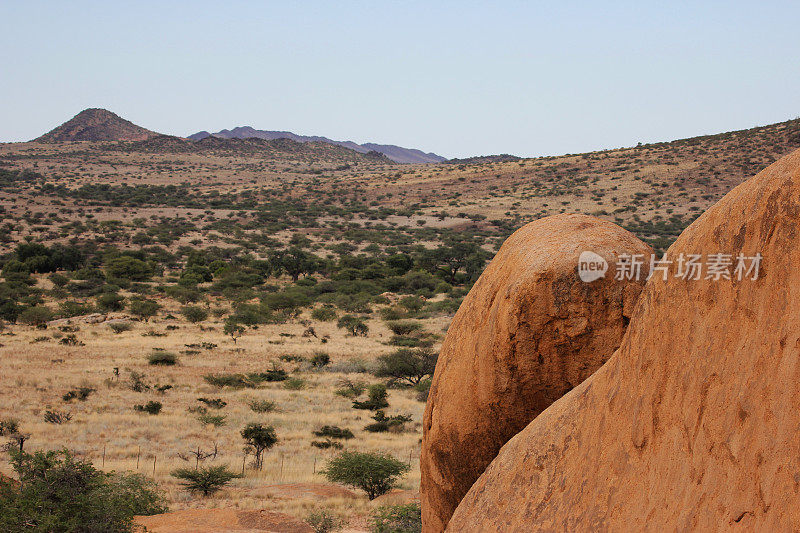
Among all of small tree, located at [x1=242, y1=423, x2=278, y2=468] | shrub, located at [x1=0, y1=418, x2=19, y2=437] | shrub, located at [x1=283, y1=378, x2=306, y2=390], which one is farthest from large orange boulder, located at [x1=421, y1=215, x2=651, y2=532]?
shrub, located at [x1=283, y1=378, x2=306, y2=390]

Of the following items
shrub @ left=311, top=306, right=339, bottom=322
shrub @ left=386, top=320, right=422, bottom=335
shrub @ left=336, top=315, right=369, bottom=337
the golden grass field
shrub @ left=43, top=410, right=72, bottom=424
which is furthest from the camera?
shrub @ left=311, top=306, right=339, bottom=322

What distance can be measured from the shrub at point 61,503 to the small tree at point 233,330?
25437 millimetres

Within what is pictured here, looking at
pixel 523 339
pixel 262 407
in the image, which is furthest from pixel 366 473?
pixel 523 339

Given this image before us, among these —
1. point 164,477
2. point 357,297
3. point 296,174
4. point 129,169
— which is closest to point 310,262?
point 357,297

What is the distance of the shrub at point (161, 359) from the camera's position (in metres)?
30.0

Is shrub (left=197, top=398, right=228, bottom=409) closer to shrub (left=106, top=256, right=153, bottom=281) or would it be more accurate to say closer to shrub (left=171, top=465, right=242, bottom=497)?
shrub (left=171, top=465, right=242, bottom=497)

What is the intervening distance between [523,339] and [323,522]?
9438 mm

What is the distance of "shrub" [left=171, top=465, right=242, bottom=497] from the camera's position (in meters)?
15.6

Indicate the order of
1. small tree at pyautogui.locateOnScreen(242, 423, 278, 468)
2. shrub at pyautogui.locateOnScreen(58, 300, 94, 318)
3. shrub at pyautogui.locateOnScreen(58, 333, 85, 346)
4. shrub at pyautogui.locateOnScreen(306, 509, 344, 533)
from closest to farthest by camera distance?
shrub at pyautogui.locateOnScreen(306, 509, 344, 533) < small tree at pyautogui.locateOnScreen(242, 423, 278, 468) < shrub at pyautogui.locateOnScreen(58, 333, 85, 346) < shrub at pyautogui.locateOnScreen(58, 300, 94, 318)

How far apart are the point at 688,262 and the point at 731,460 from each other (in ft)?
4.14

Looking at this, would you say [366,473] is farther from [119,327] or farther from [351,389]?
[119,327]

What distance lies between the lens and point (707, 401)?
11.0 ft

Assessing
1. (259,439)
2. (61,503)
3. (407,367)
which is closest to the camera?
(61,503)

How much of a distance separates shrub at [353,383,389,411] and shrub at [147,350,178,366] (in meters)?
10.6
